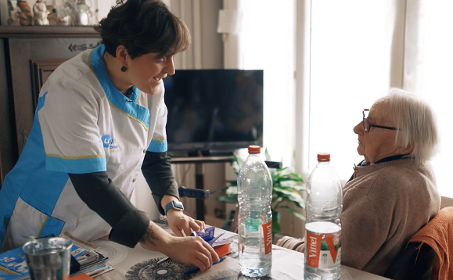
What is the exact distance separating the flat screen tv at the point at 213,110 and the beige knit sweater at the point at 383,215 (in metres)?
1.52

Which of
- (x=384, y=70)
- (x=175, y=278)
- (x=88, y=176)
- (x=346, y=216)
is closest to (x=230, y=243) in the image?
(x=175, y=278)

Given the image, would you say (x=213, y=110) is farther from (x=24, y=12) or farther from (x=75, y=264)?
(x=75, y=264)

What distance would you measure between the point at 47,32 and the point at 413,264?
202 cm

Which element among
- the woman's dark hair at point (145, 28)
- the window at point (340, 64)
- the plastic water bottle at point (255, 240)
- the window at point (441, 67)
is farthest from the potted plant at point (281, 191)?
the woman's dark hair at point (145, 28)

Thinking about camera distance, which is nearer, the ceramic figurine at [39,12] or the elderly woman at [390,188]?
the elderly woman at [390,188]

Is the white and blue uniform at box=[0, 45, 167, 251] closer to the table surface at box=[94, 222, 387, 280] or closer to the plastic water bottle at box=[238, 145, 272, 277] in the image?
the table surface at box=[94, 222, 387, 280]

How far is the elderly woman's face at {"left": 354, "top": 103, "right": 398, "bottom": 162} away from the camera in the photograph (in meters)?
1.60

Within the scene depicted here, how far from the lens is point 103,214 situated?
122 cm

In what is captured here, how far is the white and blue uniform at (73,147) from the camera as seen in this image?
48.4 inches

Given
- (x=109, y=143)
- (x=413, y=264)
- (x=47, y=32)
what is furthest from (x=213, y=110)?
(x=413, y=264)

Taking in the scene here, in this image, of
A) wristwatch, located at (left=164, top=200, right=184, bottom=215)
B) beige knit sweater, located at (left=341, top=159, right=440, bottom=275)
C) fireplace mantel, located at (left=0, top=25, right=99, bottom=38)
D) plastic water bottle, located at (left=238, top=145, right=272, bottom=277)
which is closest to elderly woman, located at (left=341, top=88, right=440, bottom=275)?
beige knit sweater, located at (left=341, top=159, right=440, bottom=275)

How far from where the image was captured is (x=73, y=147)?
122 centimetres

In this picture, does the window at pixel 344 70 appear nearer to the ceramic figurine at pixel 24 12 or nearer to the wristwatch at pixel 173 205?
the wristwatch at pixel 173 205

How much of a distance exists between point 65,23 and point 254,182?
1.53m
